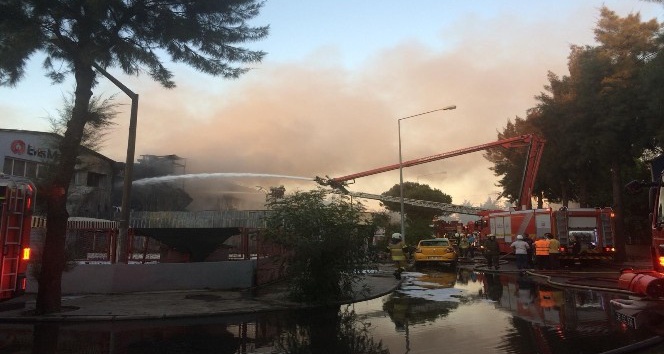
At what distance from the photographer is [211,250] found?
15.8 meters

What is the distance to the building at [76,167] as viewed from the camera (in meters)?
12.8

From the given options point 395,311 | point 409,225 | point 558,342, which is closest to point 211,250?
point 395,311

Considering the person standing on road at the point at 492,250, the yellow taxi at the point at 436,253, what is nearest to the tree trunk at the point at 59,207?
the yellow taxi at the point at 436,253

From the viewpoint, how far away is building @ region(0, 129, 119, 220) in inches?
504

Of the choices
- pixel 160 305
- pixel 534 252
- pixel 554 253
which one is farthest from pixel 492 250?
pixel 160 305

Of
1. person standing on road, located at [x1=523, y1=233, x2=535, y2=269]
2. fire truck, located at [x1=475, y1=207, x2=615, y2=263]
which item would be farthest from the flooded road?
fire truck, located at [x1=475, y1=207, x2=615, y2=263]

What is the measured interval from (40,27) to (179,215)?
2983 cm

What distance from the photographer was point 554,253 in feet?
65.0

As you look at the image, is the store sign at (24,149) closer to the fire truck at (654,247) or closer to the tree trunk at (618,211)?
the fire truck at (654,247)

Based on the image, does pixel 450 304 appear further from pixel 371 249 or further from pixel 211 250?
pixel 211 250

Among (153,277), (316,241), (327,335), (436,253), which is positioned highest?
(316,241)

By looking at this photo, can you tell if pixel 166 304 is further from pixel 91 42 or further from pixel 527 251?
pixel 527 251

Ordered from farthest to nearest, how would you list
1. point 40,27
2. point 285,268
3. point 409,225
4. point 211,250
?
point 409,225 → point 211,250 → point 285,268 → point 40,27

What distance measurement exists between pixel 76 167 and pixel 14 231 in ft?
16.5
